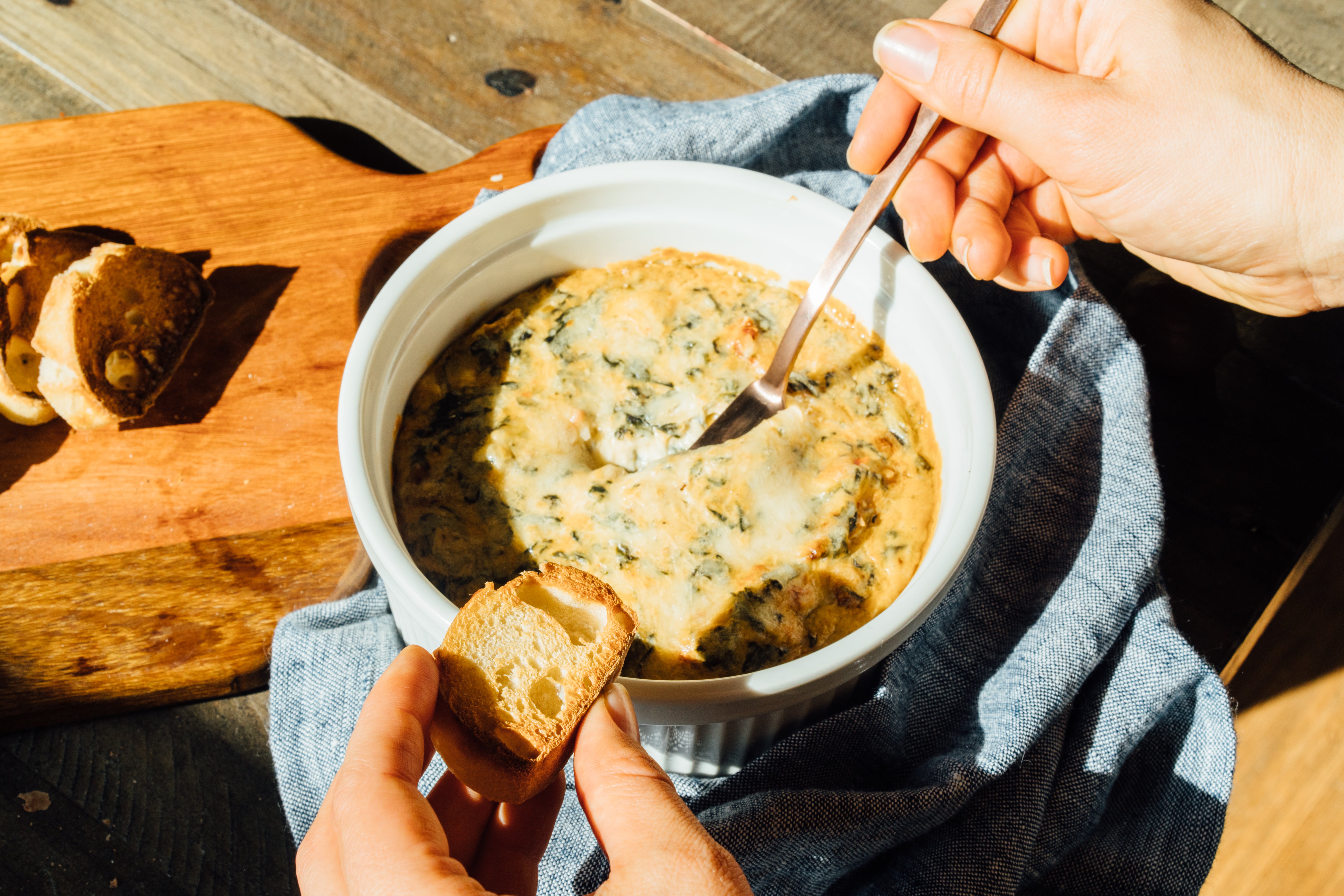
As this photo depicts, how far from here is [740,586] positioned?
1.30m

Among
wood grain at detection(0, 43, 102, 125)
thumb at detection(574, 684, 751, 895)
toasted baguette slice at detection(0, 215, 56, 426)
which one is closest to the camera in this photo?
thumb at detection(574, 684, 751, 895)

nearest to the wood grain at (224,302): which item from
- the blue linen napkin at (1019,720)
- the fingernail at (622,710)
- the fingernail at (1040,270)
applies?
the blue linen napkin at (1019,720)

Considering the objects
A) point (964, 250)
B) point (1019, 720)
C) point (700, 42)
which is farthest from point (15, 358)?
point (1019, 720)

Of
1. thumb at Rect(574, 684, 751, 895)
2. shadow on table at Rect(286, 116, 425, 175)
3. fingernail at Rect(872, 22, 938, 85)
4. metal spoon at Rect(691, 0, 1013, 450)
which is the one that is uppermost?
fingernail at Rect(872, 22, 938, 85)

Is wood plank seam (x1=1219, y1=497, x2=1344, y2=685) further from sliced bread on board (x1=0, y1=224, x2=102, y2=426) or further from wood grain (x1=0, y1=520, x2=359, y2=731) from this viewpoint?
sliced bread on board (x1=0, y1=224, x2=102, y2=426)

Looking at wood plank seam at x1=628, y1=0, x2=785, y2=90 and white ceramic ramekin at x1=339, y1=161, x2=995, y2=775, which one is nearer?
white ceramic ramekin at x1=339, y1=161, x2=995, y2=775

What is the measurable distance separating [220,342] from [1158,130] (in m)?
1.77

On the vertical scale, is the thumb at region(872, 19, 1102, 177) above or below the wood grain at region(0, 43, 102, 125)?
above

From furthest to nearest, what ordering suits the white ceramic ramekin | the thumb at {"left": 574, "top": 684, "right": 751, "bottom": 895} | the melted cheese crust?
1. the melted cheese crust
2. the white ceramic ramekin
3. the thumb at {"left": 574, "top": 684, "right": 751, "bottom": 895}

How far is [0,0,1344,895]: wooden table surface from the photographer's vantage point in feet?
5.22

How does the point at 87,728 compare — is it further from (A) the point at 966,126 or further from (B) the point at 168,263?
(A) the point at 966,126

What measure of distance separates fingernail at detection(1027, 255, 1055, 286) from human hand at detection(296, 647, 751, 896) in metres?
1.13

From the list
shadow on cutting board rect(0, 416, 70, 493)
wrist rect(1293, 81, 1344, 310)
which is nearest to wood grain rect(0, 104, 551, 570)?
shadow on cutting board rect(0, 416, 70, 493)

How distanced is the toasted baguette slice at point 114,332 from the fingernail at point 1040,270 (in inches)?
64.3
